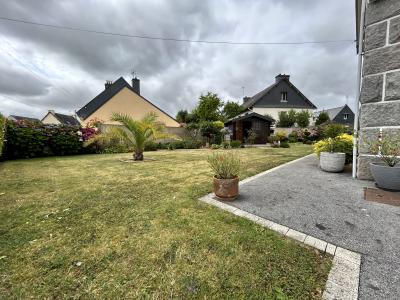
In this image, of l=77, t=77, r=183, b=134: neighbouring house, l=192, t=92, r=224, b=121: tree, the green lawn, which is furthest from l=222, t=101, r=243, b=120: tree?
the green lawn

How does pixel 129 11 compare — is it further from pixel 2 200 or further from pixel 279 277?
pixel 279 277

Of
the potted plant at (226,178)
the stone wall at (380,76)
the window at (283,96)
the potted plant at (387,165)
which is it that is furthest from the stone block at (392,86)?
the window at (283,96)

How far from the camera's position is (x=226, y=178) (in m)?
3.30

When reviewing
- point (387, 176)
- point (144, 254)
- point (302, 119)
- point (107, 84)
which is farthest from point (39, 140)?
point (302, 119)

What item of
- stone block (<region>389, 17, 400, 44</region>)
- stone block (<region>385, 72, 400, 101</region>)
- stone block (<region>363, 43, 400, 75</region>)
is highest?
stone block (<region>389, 17, 400, 44</region>)

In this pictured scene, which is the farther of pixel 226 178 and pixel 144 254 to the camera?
pixel 226 178

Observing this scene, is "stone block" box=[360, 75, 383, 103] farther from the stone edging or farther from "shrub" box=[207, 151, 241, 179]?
the stone edging

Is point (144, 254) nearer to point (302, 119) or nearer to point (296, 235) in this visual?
point (296, 235)

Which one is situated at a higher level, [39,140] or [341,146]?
[39,140]

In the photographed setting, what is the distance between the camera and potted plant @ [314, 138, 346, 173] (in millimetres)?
4887

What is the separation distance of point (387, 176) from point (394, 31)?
2.81m

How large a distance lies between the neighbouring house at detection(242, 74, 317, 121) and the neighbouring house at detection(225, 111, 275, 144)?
33.4 feet

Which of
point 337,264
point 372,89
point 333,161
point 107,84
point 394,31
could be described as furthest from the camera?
point 107,84

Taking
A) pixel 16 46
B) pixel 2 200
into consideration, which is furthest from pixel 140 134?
pixel 16 46
